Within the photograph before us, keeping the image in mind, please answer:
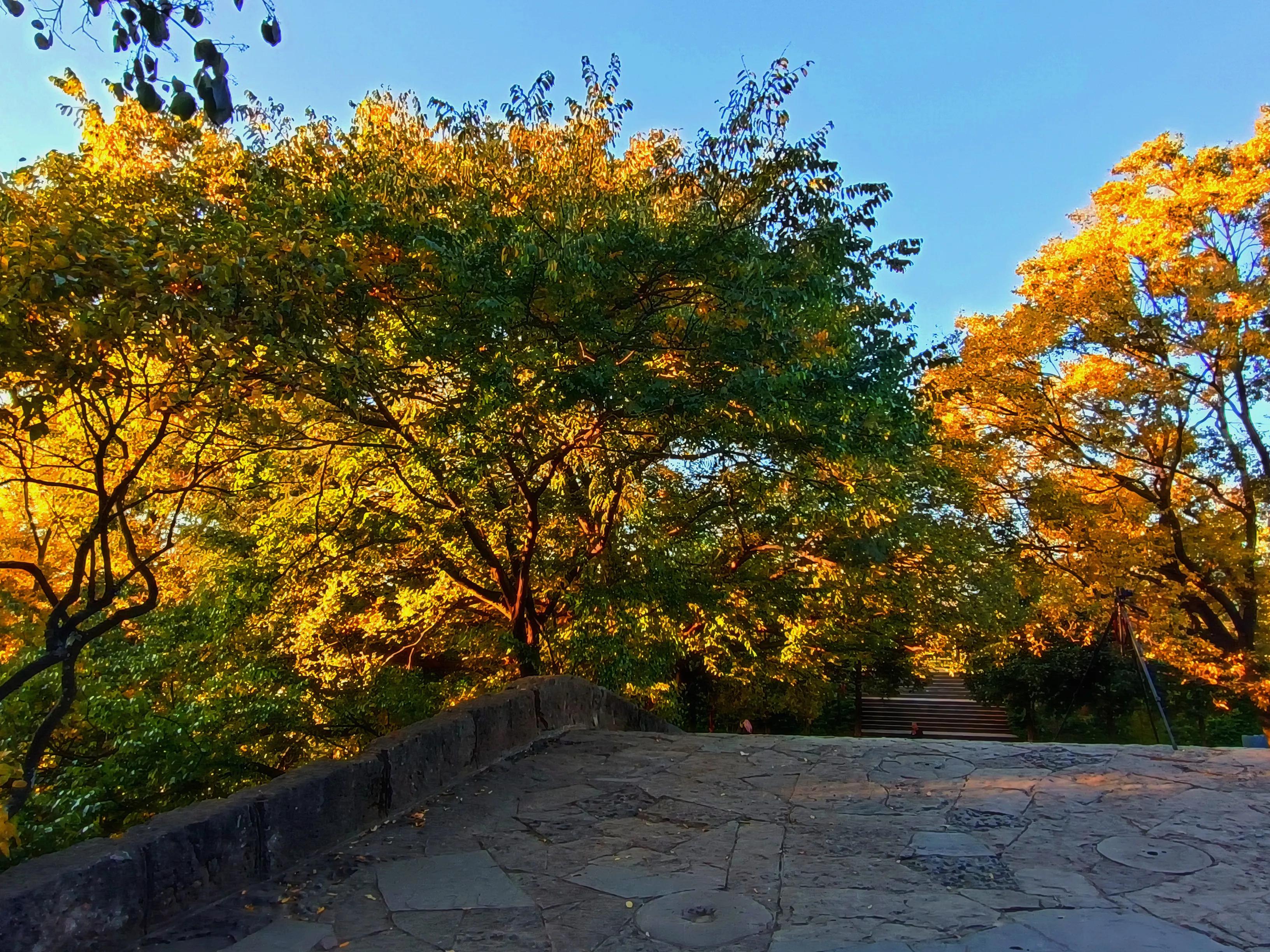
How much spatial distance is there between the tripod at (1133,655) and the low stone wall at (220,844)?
519 cm

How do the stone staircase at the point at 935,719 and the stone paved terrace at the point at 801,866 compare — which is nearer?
the stone paved terrace at the point at 801,866

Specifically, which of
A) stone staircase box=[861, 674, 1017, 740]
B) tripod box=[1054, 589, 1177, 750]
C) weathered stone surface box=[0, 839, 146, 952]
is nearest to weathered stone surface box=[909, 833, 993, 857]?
tripod box=[1054, 589, 1177, 750]

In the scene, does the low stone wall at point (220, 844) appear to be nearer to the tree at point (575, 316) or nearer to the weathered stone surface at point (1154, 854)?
the tree at point (575, 316)

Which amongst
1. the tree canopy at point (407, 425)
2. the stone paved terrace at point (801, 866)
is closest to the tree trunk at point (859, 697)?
the tree canopy at point (407, 425)

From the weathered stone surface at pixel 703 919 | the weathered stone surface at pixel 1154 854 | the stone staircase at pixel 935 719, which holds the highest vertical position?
the weathered stone surface at pixel 1154 854

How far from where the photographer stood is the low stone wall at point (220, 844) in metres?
2.70

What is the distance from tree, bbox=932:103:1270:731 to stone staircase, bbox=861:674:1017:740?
11827 mm

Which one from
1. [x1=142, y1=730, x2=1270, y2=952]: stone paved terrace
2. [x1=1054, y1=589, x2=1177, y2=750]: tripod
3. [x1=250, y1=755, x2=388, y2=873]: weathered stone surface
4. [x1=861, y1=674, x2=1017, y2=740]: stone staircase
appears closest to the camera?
[x1=142, y1=730, x2=1270, y2=952]: stone paved terrace

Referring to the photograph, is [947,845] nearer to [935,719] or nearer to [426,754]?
[426,754]

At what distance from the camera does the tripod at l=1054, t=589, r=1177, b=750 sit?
673cm

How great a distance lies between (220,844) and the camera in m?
3.35

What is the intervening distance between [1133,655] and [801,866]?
15382mm

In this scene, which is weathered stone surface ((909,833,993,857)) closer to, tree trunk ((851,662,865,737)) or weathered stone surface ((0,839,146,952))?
weathered stone surface ((0,839,146,952))

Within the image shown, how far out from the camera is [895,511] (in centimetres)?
1034
